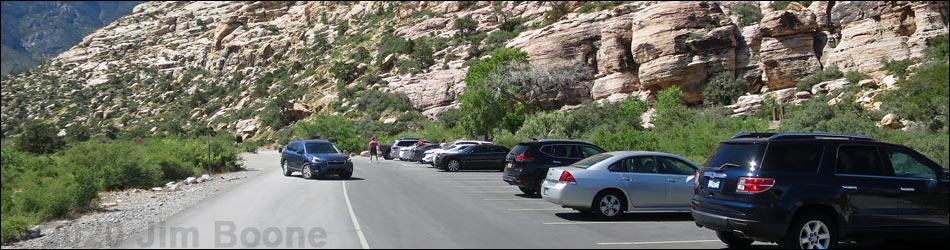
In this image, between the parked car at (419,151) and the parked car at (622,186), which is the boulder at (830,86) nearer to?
the parked car at (419,151)

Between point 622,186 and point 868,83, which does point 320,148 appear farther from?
point 868,83

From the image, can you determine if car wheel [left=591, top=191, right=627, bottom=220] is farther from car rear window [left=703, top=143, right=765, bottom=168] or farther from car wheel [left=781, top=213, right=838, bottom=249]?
car wheel [left=781, top=213, right=838, bottom=249]

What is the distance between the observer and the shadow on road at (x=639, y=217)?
41.6 feet

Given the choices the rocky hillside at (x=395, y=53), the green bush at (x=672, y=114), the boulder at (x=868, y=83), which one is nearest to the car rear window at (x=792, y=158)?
the green bush at (x=672, y=114)

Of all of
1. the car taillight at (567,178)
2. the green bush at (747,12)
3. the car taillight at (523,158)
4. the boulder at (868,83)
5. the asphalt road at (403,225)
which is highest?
the green bush at (747,12)

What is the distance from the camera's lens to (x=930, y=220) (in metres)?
8.79

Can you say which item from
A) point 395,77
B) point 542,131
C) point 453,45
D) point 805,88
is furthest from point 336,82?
point 805,88

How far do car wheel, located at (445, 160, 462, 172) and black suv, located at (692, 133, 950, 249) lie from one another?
21.0 m

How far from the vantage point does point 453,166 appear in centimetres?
2969

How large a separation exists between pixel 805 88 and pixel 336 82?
53711mm

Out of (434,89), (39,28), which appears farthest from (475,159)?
(39,28)

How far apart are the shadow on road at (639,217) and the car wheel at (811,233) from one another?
4110mm

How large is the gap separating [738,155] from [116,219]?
12.2 meters

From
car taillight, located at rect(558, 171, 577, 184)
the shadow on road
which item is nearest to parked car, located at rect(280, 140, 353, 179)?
the shadow on road
